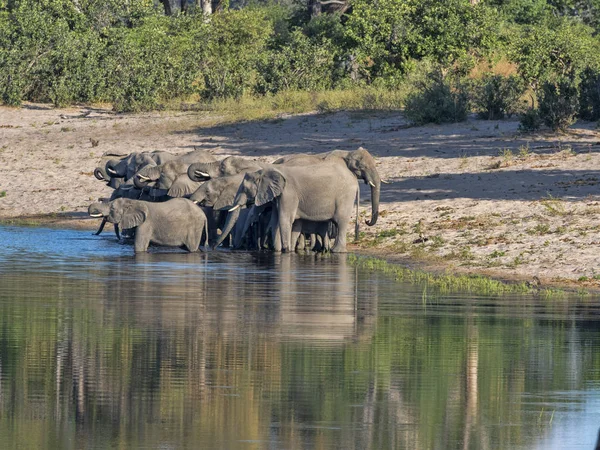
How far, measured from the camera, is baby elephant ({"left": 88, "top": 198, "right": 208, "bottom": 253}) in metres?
19.7

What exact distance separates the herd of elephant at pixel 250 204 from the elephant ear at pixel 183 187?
0.05 ft

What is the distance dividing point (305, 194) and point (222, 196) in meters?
1.67

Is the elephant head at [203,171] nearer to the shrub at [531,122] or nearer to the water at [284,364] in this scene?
the water at [284,364]

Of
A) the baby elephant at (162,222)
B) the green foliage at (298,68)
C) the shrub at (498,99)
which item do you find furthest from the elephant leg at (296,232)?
the green foliage at (298,68)

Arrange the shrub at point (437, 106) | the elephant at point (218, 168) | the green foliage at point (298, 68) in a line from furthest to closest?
1. the green foliage at point (298, 68)
2. the shrub at point (437, 106)
3. the elephant at point (218, 168)

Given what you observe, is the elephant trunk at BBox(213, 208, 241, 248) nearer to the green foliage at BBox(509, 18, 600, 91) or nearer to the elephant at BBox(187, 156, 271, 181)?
the elephant at BBox(187, 156, 271, 181)

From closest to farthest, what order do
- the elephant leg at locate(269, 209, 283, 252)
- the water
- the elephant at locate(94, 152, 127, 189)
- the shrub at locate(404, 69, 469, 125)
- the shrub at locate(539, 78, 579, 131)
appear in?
the water, the elephant leg at locate(269, 209, 283, 252), the elephant at locate(94, 152, 127, 189), the shrub at locate(539, 78, 579, 131), the shrub at locate(404, 69, 469, 125)

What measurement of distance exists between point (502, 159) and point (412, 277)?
345 inches

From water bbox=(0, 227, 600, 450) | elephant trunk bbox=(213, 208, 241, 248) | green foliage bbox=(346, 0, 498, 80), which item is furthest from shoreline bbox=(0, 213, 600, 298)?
green foliage bbox=(346, 0, 498, 80)

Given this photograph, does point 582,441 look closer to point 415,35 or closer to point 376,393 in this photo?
point 376,393

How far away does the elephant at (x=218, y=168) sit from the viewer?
70.9ft

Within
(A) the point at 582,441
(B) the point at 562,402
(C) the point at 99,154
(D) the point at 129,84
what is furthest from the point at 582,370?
(D) the point at 129,84

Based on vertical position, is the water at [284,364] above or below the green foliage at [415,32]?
below

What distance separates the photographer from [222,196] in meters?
20.9
